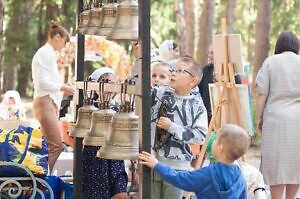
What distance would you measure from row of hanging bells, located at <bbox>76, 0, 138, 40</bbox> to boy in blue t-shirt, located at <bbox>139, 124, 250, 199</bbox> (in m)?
0.81

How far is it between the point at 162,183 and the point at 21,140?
103 cm

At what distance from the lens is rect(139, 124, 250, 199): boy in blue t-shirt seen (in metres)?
4.03

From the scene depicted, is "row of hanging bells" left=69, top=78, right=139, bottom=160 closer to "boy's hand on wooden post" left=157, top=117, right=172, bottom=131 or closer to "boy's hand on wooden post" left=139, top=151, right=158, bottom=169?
"boy's hand on wooden post" left=139, top=151, right=158, bottom=169

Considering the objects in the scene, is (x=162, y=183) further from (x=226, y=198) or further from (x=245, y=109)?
(x=245, y=109)

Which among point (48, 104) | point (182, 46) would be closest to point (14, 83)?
point (182, 46)

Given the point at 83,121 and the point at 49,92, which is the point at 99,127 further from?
the point at 49,92

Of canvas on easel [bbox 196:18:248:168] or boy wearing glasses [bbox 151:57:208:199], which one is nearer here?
boy wearing glasses [bbox 151:57:208:199]

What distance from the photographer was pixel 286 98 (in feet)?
21.7

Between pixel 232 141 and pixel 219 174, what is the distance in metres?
0.21

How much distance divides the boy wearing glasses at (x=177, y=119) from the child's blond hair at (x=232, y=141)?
0.49 metres

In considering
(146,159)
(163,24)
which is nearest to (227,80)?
(146,159)

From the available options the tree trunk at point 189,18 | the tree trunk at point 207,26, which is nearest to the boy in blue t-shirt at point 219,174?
the tree trunk at point 207,26

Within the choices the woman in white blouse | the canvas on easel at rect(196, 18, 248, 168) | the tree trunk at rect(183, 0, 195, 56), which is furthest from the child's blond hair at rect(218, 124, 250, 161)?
the tree trunk at rect(183, 0, 195, 56)

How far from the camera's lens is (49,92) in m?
7.47
